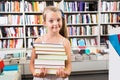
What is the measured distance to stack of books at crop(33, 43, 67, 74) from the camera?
114 cm

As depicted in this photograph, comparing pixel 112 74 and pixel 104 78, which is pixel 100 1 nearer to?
pixel 104 78

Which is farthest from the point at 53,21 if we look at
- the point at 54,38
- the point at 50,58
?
the point at 50,58

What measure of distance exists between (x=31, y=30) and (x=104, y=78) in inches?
116

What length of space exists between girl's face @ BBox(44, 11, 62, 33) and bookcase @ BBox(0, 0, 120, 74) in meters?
3.64

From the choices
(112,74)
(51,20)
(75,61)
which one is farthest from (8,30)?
(112,74)

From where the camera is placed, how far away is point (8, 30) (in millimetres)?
5086

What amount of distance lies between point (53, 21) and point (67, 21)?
4011 mm

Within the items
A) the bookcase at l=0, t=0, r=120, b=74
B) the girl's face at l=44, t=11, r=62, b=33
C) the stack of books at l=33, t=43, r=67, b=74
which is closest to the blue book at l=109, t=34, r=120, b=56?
the stack of books at l=33, t=43, r=67, b=74

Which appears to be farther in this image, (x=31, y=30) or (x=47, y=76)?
(x=31, y=30)

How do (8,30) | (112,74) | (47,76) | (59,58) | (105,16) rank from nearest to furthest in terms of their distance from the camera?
(112,74) → (59,58) → (47,76) → (8,30) → (105,16)

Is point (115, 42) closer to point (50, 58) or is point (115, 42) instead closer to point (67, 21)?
point (50, 58)

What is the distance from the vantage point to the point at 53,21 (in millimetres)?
1321

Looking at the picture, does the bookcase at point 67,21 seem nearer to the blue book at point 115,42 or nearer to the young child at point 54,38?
the young child at point 54,38

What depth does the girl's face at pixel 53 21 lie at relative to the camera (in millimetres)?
1315
